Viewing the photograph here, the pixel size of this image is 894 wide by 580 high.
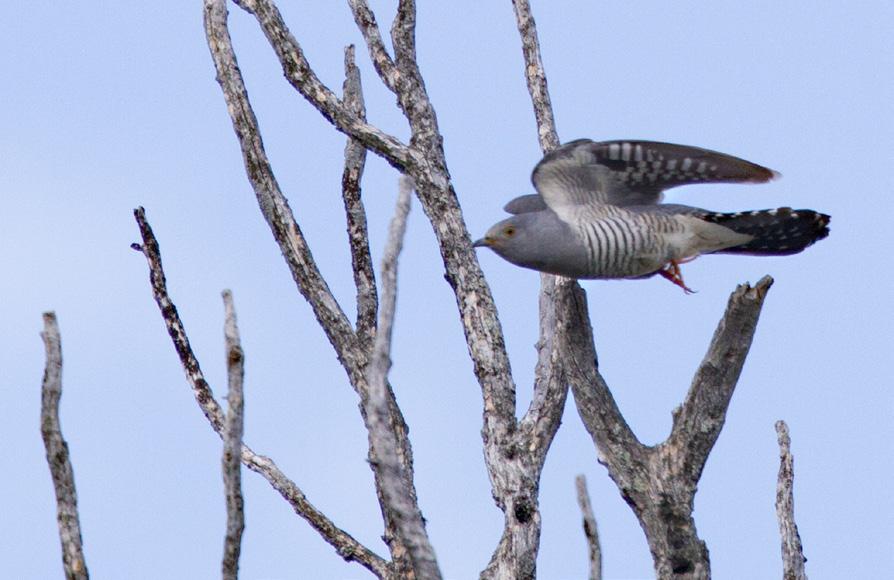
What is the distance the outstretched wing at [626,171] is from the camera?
6.93 m

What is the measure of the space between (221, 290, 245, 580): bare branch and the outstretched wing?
9.19ft

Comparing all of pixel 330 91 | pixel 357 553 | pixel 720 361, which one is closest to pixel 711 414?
pixel 720 361

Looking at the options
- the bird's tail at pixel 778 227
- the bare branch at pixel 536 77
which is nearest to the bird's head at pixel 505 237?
the bird's tail at pixel 778 227

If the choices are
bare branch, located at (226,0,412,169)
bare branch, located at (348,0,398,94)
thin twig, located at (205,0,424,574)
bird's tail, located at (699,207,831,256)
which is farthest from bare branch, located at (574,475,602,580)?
bare branch, located at (348,0,398,94)

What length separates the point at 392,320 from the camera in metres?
4.45

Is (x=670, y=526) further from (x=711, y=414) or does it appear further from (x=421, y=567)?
(x=421, y=567)

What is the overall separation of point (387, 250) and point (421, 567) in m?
1.06

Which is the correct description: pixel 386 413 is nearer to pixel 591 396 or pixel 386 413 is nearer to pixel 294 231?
pixel 591 396

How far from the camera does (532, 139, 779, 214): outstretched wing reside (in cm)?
693

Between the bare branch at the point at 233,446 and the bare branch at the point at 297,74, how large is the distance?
12.1ft

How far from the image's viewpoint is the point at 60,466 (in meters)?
5.02

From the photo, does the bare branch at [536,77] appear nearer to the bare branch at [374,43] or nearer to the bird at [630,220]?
the bare branch at [374,43]

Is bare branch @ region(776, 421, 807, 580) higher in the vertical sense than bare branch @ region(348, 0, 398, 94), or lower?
lower

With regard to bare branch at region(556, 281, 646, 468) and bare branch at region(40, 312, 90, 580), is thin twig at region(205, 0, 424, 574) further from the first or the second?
bare branch at region(40, 312, 90, 580)
